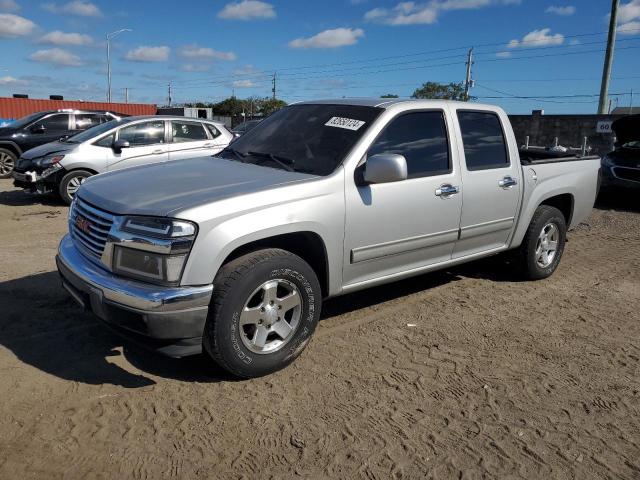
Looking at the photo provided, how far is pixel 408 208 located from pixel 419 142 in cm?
63

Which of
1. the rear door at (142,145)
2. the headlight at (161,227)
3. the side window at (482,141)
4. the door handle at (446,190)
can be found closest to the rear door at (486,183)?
the side window at (482,141)

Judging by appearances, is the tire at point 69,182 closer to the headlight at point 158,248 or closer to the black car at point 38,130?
the black car at point 38,130

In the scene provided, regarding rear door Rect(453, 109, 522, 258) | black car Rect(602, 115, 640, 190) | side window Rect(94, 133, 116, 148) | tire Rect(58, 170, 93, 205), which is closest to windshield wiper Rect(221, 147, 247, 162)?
rear door Rect(453, 109, 522, 258)

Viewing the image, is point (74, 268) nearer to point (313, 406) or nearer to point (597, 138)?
point (313, 406)

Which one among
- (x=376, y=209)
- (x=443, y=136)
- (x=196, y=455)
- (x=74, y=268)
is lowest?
(x=196, y=455)

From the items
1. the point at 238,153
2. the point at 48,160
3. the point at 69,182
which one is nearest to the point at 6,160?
the point at 48,160

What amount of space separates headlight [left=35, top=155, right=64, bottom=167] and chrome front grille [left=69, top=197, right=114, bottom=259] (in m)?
6.27

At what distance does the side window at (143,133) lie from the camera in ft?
32.3

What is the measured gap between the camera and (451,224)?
15.0 feet

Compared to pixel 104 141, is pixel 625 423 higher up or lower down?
lower down

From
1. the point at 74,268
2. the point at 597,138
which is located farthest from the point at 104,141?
the point at 597,138

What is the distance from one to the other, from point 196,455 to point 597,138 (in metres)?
22.8

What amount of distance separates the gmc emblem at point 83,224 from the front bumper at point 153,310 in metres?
0.40

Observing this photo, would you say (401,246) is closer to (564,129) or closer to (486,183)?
(486,183)
